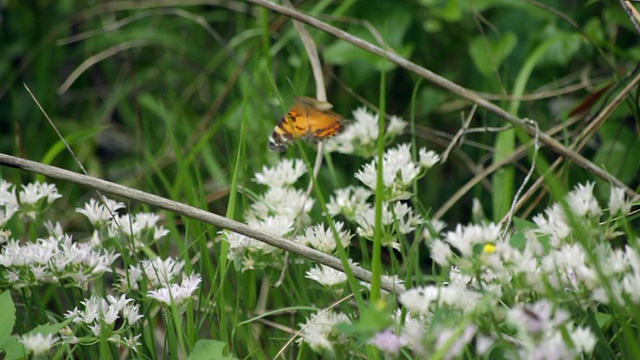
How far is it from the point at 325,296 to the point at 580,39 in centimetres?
110

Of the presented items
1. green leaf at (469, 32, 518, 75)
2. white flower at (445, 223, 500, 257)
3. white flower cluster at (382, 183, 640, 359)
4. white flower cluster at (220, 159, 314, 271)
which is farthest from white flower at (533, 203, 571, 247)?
green leaf at (469, 32, 518, 75)

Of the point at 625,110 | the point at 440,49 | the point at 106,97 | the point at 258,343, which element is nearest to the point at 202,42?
the point at 106,97

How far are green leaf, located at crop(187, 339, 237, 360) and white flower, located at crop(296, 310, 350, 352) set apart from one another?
112 mm

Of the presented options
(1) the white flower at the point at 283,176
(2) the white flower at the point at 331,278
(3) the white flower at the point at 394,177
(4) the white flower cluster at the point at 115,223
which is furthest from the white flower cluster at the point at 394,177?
(4) the white flower cluster at the point at 115,223

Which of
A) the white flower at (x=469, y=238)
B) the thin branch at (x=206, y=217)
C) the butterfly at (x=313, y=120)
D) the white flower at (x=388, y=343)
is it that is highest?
the white flower at (x=469, y=238)

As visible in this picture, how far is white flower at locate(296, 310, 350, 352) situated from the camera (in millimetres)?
1027

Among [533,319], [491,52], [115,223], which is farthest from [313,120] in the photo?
[491,52]

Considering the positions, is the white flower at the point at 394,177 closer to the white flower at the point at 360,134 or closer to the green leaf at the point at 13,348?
the white flower at the point at 360,134

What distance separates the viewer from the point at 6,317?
108 cm

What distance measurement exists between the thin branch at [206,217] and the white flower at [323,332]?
7 cm

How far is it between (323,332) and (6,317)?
438 mm

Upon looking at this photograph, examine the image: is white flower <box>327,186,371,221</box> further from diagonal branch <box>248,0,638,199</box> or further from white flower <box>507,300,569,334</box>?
white flower <box>507,300,569,334</box>

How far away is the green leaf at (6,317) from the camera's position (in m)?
1.07

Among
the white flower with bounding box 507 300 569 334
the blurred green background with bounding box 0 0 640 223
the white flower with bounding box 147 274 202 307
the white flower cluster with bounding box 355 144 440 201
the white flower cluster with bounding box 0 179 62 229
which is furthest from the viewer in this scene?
the blurred green background with bounding box 0 0 640 223
